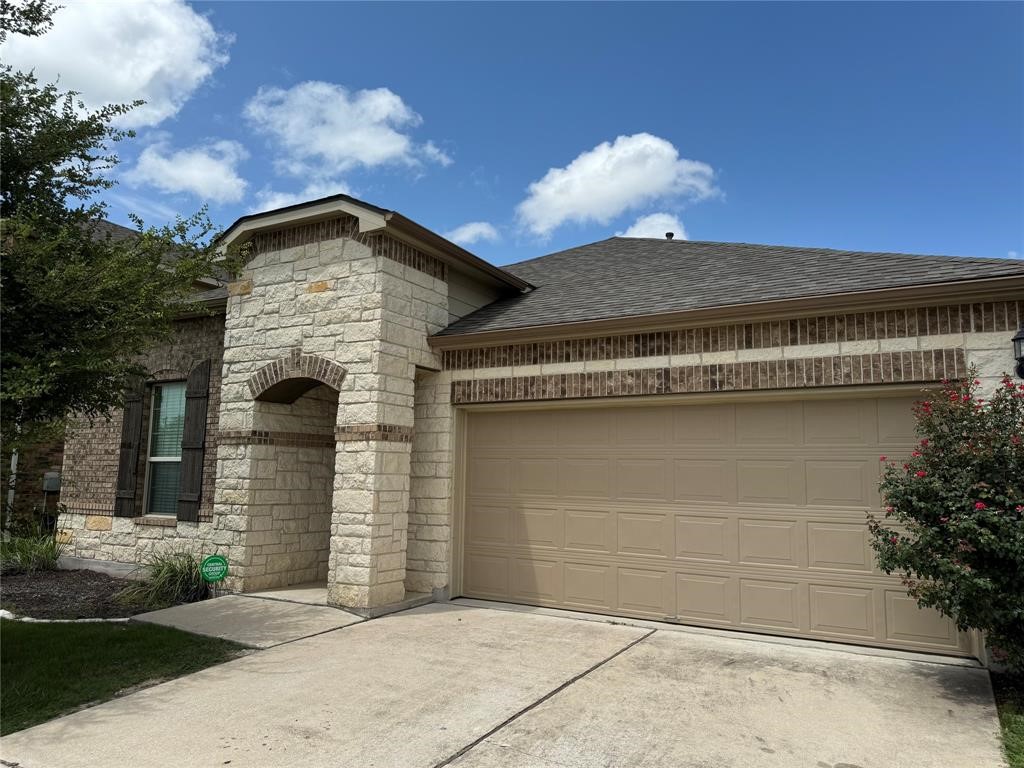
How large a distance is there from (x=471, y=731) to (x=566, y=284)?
7.04 m

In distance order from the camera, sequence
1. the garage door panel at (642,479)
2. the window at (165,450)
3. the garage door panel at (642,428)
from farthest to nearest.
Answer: the window at (165,450), the garage door panel at (642,428), the garage door panel at (642,479)

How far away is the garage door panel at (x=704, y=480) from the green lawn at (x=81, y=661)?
482 centimetres

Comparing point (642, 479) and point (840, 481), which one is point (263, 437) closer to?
point (642, 479)

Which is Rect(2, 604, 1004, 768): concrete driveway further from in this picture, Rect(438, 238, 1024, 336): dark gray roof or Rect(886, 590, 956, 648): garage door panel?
Rect(438, 238, 1024, 336): dark gray roof

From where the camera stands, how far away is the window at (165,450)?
10.4 meters

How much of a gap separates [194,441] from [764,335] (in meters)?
8.17

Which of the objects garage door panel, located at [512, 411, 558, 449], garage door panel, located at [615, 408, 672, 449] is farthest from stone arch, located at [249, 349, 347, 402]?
garage door panel, located at [615, 408, 672, 449]

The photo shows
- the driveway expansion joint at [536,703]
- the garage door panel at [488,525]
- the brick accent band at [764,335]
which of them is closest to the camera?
the driveway expansion joint at [536,703]

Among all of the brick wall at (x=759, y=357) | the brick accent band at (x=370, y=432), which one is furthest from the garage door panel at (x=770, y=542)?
the brick accent band at (x=370, y=432)

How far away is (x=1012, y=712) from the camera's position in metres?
4.63

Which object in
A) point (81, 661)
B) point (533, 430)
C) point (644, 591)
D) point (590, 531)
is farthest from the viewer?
point (533, 430)

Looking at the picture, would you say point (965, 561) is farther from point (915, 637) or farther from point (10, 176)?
point (10, 176)

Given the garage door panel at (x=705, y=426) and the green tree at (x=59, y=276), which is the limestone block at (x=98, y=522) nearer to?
the green tree at (x=59, y=276)

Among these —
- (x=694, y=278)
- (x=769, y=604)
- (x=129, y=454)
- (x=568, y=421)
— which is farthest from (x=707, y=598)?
(x=129, y=454)
